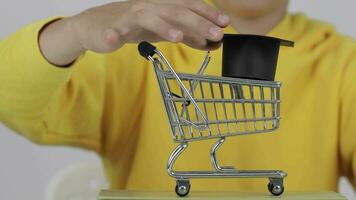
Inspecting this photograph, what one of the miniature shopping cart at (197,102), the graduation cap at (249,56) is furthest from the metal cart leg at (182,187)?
the graduation cap at (249,56)

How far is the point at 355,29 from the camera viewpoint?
147 centimetres

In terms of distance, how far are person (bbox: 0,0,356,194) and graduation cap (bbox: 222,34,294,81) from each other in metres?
0.25

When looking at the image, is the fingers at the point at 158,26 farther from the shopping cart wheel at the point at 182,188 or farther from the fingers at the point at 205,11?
the shopping cart wheel at the point at 182,188

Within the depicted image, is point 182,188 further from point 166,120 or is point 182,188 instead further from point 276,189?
point 166,120

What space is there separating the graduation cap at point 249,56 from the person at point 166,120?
0.25 m

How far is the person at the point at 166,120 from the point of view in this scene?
89 cm

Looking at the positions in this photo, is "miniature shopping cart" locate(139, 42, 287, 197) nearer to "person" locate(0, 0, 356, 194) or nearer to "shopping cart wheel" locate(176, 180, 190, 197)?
"shopping cart wheel" locate(176, 180, 190, 197)

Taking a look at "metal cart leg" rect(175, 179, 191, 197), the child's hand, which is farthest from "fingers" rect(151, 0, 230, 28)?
"metal cart leg" rect(175, 179, 191, 197)

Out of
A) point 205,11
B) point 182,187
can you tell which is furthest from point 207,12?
point 182,187

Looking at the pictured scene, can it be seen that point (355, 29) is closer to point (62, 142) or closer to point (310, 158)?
point (310, 158)

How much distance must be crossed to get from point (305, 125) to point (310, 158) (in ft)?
0.16

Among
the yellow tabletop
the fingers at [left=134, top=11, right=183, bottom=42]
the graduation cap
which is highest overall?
the fingers at [left=134, top=11, right=183, bottom=42]

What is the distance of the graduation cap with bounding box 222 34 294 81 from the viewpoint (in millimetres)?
654

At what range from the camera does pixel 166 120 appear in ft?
3.13
